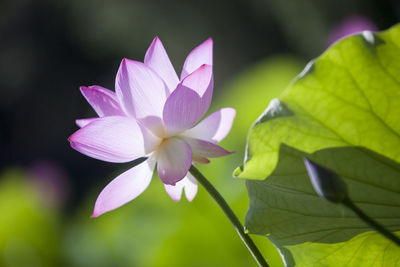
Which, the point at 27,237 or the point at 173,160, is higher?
the point at 173,160

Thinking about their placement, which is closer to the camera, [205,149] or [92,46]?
[205,149]

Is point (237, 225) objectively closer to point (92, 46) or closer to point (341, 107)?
point (341, 107)

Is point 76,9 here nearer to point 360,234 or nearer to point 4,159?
point 4,159

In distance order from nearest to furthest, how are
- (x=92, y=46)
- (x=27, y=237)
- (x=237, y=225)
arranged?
(x=237, y=225) < (x=27, y=237) < (x=92, y=46)

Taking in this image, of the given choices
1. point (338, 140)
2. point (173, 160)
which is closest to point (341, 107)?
point (338, 140)

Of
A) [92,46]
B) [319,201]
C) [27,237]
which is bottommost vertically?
[27,237]

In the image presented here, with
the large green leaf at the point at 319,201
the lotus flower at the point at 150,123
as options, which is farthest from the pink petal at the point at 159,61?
the large green leaf at the point at 319,201
